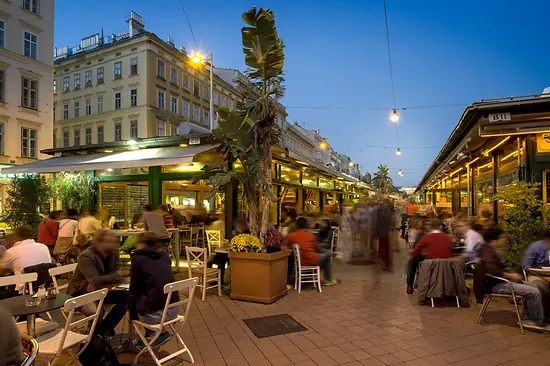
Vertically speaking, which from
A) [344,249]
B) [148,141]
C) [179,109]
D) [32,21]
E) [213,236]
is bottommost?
[344,249]

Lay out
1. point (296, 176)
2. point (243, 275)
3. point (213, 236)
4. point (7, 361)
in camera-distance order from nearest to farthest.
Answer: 1. point (7, 361)
2. point (243, 275)
3. point (213, 236)
4. point (296, 176)

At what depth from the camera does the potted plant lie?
6.61 m

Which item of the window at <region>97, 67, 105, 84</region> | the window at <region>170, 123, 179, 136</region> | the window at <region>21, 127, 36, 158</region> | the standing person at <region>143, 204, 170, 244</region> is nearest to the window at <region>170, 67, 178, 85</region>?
the window at <region>170, 123, 179, 136</region>

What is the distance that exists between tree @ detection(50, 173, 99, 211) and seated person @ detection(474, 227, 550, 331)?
37.5ft

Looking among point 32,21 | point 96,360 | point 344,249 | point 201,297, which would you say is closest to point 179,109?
point 32,21

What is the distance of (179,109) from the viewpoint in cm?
3531

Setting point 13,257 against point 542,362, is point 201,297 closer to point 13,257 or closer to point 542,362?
point 13,257

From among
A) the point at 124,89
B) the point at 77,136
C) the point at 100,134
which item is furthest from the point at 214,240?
the point at 77,136

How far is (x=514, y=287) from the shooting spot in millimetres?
5254

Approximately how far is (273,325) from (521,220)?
17.1 feet

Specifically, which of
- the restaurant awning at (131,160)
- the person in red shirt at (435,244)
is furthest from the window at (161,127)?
the person in red shirt at (435,244)

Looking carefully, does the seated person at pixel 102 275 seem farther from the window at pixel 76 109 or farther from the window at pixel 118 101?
the window at pixel 76 109

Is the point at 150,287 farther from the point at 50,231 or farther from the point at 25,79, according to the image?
the point at 25,79

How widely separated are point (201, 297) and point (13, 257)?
124 inches
